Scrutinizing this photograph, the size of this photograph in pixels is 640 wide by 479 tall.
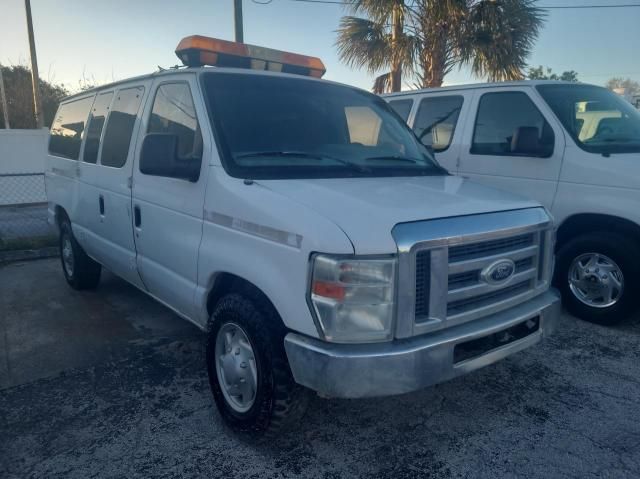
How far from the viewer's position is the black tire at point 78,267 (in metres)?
5.24

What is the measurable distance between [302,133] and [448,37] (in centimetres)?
894

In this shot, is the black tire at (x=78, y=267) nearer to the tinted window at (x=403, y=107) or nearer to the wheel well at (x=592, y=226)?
the tinted window at (x=403, y=107)

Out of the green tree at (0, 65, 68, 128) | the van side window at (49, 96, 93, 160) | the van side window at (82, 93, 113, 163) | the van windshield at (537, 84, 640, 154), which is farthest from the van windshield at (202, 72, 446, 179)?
the green tree at (0, 65, 68, 128)

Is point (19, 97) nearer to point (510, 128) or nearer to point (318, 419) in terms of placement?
point (510, 128)

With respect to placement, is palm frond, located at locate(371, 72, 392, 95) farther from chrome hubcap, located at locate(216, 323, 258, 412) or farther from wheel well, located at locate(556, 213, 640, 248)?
chrome hubcap, located at locate(216, 323, 258, 412)

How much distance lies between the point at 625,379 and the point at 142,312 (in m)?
4.10

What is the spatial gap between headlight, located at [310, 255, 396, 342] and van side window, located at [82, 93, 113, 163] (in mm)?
3117

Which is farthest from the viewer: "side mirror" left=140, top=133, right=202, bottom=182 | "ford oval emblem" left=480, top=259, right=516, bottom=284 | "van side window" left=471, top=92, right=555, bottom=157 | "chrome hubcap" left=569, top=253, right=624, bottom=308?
"van side window" left=471, top=92, right=555, bottom=157

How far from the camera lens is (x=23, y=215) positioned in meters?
10.7

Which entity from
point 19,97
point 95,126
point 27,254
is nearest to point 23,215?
point 27,254

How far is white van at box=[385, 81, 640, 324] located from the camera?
13.8 feet

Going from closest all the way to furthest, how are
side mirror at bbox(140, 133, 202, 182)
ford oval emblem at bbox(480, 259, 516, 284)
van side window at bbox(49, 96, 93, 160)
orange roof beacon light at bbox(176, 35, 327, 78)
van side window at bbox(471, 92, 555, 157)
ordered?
ford oval emblem at bbox(480, 259, 516, 284) < side mirror at bbox(140, 133, 202, 182) < orange roof beacon light at bbox(176, 35, 327, 78) < van side window at bbox(471, 92, 555, 157) < van side window at bbox(49, 96, 93, 160)

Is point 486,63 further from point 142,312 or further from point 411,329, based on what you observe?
point 411,329

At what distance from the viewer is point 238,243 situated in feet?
8.82
